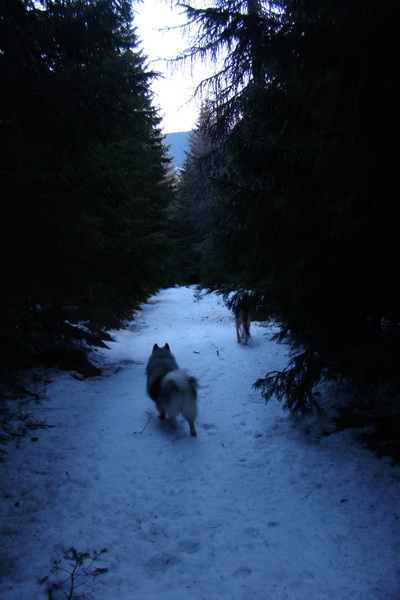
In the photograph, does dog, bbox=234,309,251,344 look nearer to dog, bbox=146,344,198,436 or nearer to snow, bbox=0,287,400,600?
snow, bbox=0,287,400,600

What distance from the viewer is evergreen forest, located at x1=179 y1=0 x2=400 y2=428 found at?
9.27 ft

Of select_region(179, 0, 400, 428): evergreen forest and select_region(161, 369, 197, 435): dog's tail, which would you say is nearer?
select_region(179, 0, 400, 428): evergreen forest

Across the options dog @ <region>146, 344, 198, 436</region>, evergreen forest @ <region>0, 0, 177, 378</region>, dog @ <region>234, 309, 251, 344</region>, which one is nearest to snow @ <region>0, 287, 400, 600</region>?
dog @ <region>146, 344, 198, 436</region>

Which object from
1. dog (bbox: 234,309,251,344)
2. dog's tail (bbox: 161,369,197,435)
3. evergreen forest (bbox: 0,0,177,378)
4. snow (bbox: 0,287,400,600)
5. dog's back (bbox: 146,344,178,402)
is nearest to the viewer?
snow (bbox: 0,287,400,600)

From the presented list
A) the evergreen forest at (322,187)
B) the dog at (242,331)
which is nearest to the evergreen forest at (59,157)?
the evergreen forest at (322,187)

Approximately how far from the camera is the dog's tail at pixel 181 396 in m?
5.11

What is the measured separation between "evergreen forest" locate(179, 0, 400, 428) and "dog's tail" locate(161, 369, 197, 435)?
1.16 metres

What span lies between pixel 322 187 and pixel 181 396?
3.79 m

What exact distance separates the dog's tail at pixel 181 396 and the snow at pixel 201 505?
46cm

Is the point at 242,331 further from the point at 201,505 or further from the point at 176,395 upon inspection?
the point at 201,505

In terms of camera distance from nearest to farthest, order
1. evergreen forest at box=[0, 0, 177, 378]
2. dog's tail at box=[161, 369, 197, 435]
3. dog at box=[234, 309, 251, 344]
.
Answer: evergreen forest at box=[0, 0, 177, 378] < dog's tail at box=[161, 369, 197, 435] < dog at box=[234, 309, 251, 344]

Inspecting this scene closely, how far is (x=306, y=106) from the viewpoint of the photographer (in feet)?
12.6

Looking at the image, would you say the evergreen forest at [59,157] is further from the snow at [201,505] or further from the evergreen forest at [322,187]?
the snow at [201,505]

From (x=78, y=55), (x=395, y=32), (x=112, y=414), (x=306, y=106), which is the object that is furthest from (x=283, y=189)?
(x=112, y=414)
